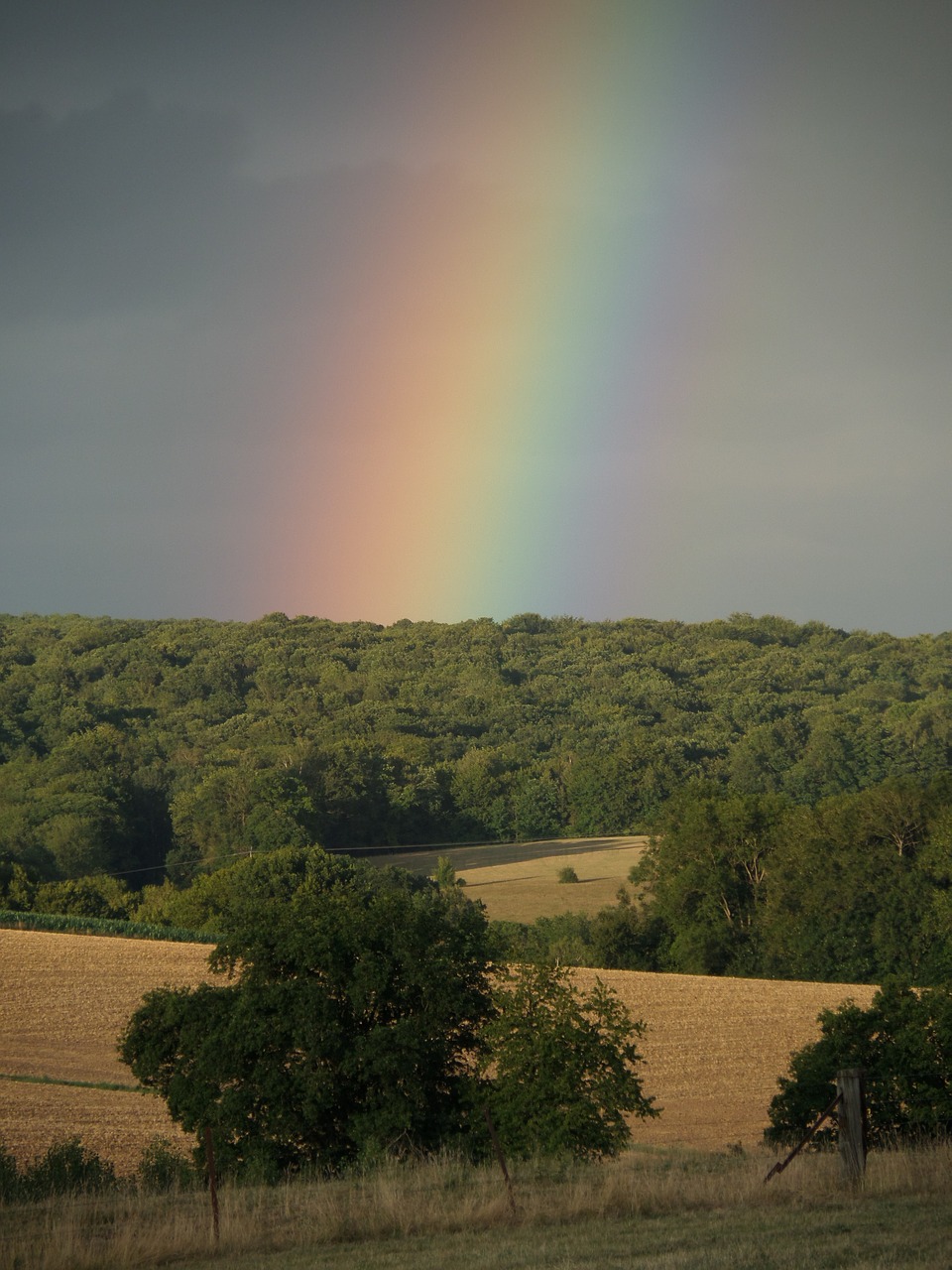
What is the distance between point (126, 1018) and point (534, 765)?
69.3 meters

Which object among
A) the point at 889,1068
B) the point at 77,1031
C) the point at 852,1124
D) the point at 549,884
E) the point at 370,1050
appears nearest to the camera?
the point at 852,1124

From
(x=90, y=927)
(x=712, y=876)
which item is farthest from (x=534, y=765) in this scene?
(x=90, y=927)

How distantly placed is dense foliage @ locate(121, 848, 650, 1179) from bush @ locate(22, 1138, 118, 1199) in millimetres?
1310

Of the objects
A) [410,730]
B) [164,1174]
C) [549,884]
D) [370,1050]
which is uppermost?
[410,730]

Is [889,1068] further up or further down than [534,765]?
further down

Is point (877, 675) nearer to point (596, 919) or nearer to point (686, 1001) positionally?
point (596, 919)

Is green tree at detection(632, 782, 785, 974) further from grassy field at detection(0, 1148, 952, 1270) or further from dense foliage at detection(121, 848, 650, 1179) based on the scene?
grassy field at detection(0, 1148, 952, 1270)

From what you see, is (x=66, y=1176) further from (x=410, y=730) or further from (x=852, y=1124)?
(x=410, y=730)

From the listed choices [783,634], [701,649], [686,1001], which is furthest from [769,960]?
[783,634]

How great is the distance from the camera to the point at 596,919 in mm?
52906

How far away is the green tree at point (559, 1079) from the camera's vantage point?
14.2 m

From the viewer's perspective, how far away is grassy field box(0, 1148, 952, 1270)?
27.4ft

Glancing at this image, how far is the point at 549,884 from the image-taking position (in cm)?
7025

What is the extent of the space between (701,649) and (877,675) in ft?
68.2
